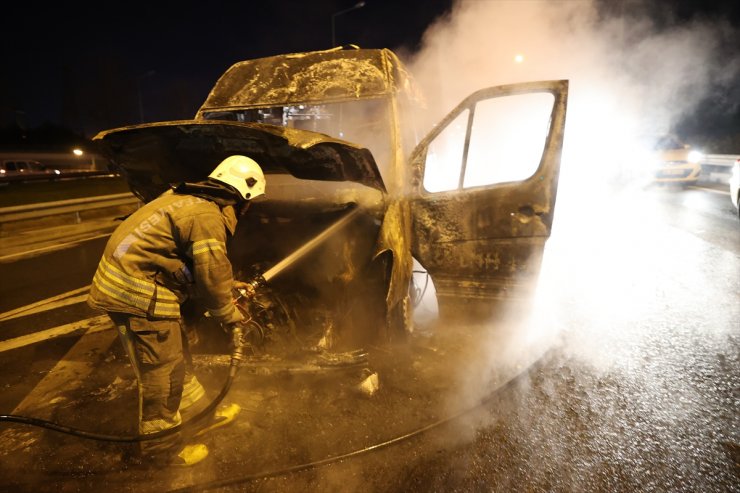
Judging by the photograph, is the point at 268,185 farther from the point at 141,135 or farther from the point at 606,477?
the point at 606,477

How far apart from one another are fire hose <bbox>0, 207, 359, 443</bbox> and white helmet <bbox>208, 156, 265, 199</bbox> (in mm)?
695

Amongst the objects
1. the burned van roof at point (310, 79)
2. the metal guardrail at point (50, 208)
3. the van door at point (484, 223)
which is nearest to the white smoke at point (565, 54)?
the burned van roof at point (310, 79)

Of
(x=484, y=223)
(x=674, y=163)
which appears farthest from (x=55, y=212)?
(x=674, y=163)

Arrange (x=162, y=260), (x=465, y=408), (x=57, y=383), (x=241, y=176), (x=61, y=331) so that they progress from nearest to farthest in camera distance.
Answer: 1. (x=162, y=260)
2. (x=241, y=176)
3. (x=465, y=408)
4. (x=57, y=383)
5. (x=61, y=331)

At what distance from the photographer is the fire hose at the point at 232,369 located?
2.28 meters

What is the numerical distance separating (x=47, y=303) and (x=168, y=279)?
11.0 feet

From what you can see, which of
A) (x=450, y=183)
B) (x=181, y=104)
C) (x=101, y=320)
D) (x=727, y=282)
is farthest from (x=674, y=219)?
(x=181, y=104)

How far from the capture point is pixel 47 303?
4574 millimetres

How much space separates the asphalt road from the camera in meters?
2.21

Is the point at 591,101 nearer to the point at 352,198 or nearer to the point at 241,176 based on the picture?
the point at 352,198

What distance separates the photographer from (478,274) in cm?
327

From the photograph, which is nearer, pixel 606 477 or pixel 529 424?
pixel 606 477

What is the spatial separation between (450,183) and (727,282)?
11.5 ft

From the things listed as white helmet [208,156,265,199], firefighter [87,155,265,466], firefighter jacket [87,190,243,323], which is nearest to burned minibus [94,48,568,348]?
white helmet [208,156,265,199]
